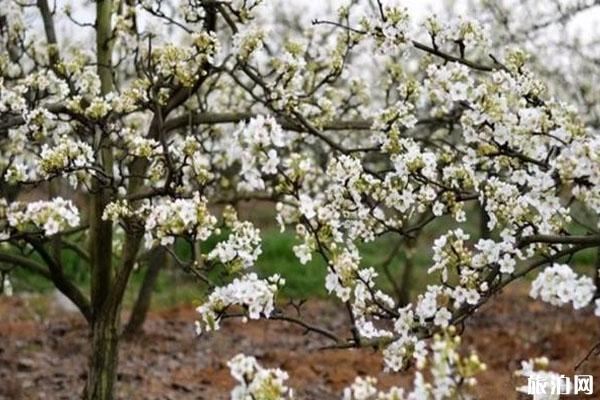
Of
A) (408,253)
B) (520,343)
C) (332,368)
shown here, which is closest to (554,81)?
(408,253)

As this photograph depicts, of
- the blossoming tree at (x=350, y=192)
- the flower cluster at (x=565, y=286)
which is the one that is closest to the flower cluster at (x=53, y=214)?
the blossoming tree at (x=350, y=192)

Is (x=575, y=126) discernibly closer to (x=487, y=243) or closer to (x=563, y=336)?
(x=487, y=243)

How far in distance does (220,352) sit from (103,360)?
3500 mm

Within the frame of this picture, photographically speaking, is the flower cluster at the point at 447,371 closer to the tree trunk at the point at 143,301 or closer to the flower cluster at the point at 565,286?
the flower cluster at the point at 565,286

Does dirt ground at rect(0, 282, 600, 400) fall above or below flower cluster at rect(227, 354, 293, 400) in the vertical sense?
above

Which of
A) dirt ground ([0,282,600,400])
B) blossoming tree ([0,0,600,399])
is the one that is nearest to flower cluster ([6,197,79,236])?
blossoming tree ([0,0,600,399])

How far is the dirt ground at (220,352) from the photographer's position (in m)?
7.58

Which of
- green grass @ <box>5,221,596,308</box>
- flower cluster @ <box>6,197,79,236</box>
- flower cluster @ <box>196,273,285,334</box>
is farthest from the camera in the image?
green grass @ <box>5,221,596,308</box>

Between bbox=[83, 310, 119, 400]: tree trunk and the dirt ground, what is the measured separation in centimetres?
117

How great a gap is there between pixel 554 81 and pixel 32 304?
9330 mm

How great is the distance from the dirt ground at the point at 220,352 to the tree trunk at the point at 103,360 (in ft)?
3.83

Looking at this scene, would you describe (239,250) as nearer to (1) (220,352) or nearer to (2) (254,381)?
(2) (254,381)

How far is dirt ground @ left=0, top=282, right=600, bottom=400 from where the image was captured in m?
7.58

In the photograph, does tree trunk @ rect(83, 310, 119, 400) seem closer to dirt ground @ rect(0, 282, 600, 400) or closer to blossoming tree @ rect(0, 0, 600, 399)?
blossoming tree @ rect(0, 0, 600, 399)
